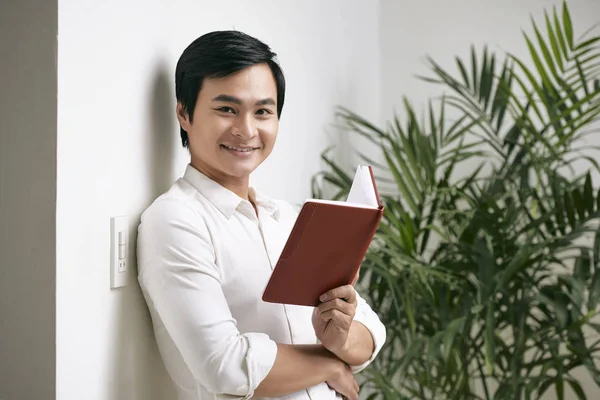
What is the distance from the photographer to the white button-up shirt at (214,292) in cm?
110

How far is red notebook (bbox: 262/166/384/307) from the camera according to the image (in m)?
1.05

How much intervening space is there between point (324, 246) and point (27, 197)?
18.6 inches

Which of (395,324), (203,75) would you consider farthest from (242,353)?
(395,324)

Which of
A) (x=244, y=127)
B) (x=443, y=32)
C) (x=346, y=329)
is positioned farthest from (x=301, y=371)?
(x=443, y=32)

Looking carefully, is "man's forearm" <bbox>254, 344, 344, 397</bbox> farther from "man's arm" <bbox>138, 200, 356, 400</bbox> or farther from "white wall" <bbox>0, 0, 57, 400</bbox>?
"white wall" <bbox>0, 0, 57, 400</bbox>

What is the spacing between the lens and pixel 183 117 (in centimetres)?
131

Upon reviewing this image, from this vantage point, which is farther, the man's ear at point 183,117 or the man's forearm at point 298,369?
the man's ear at point 183,117

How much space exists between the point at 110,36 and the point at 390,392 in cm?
136

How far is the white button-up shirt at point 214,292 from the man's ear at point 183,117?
95 mm

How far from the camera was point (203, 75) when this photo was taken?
1.25m

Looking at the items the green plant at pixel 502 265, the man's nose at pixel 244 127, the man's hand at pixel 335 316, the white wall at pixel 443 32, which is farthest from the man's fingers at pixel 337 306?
the white wall at pixel 443 32

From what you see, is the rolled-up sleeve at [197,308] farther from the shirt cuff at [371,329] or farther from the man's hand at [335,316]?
the shirt cuff at [371,329]

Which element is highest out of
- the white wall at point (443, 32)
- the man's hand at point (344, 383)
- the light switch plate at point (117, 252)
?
the white wall at point (443, 32)

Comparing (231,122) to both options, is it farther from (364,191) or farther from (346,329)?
(346,329)
